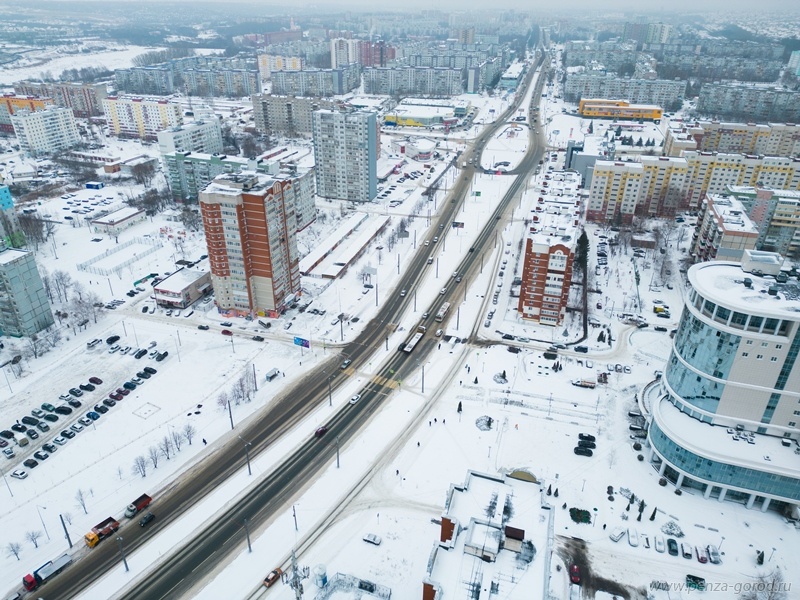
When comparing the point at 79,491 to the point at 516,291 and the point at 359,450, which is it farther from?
the point at 516,291

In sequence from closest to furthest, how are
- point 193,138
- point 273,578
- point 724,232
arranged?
point 273,578 < point 724,232 < point 193,138

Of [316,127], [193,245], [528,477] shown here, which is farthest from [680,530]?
[316,127]

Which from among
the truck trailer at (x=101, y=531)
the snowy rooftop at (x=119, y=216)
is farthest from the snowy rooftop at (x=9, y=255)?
the truck trailer at (x=101, y=531)

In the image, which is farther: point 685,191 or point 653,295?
point 685,191

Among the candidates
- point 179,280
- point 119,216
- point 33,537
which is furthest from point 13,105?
point 33,537

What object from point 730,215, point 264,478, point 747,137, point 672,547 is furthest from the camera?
point 747,137

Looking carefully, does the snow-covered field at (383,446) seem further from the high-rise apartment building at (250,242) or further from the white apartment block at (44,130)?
the white apartment block at (44,130)

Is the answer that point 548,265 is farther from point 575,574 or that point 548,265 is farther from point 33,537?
point 33,537

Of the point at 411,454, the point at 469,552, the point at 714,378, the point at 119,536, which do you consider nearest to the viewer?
the point at 469,552
